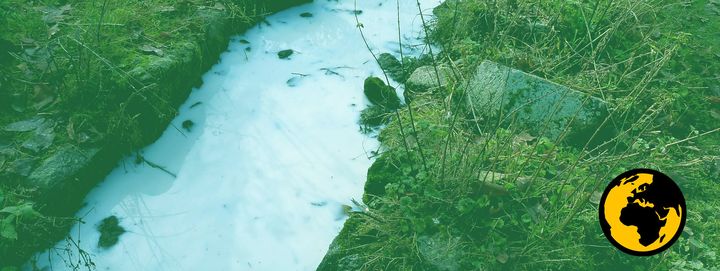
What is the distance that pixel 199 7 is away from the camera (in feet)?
12.7

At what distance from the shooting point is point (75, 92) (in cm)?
309

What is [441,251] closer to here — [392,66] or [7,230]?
[392,66]

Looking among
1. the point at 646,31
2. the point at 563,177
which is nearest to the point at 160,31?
the point at 563,177

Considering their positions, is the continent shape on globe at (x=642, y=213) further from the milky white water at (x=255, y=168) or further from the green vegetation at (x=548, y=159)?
the milky white water at (x=255, y=168)

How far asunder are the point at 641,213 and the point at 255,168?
6.41 feet

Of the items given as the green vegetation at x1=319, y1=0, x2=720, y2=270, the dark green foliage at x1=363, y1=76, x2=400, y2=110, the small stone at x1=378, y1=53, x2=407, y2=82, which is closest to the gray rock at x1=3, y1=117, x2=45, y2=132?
the green vegetation at x1=319, y1=0, x2=720, y2=270

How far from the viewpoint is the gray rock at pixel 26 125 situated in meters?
2.91

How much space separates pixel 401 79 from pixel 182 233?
1.73m

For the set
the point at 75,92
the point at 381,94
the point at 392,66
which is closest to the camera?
the point at 75,92

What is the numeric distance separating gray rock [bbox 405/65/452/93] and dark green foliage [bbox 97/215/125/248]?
1868 millimetres

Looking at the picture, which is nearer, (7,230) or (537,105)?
(7,230)

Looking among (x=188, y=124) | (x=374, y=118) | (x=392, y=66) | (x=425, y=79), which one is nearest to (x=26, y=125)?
(x=188, y=124)

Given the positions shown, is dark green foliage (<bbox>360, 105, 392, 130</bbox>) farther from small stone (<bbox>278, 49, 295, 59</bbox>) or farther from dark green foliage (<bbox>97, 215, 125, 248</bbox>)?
dark green foliage (<bbox>97, 215, 125, 248</bbox>)

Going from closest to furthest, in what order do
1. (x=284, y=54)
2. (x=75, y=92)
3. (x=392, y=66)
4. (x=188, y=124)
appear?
(x=75, y=92)
(x=188, y=124)
(x=392, y=66)
(x=284, y=54)
